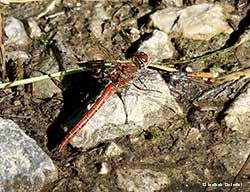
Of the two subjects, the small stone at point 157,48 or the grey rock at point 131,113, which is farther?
the small stone at point 157,48

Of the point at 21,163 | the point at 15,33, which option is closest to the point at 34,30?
the point at 15,33

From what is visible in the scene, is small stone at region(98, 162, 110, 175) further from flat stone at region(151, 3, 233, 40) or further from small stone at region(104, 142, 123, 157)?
flat stone at region(151, 3, 233, 40)

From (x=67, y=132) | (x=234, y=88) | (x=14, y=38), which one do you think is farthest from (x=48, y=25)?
(x=234, y=88)

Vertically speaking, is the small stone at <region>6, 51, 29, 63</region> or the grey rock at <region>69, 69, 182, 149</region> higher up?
the small stone at <region>6, 51, 29, 63</region>

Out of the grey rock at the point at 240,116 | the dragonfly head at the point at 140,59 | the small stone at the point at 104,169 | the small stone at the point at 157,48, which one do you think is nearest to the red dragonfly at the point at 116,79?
the dragonfly head at the point at 140,59

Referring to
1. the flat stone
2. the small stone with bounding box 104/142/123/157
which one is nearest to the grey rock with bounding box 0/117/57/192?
the small stone with bounding box 104/142/123/157

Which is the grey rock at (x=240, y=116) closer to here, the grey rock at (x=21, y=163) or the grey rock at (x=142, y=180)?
the grey rock at (x=142, y=180)

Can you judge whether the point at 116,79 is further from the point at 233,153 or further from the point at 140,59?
the point at 233,153

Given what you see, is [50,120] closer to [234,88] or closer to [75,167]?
[75,167]
